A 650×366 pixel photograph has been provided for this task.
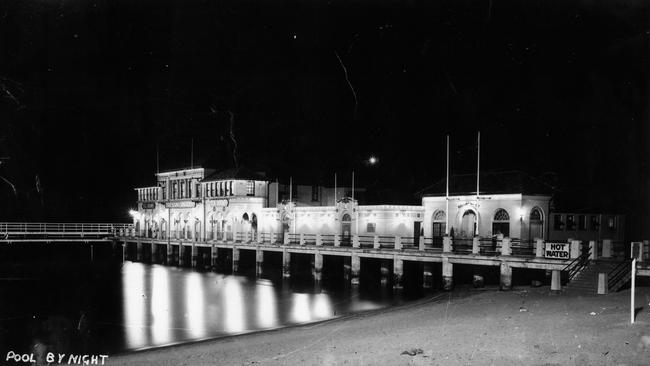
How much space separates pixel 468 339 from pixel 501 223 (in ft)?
70.9

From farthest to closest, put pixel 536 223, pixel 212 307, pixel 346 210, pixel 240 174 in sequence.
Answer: pixel 240 174
pixel 346 210
pixel 536 223
pixel 212 307

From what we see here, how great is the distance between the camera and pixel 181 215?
62.5 m

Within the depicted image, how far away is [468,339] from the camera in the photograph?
49.3 feet

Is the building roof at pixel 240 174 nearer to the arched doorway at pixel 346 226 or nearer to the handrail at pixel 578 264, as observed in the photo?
the arched doorway at pixel 346 226

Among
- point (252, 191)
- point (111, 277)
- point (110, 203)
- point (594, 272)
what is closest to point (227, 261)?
point (252, 191)

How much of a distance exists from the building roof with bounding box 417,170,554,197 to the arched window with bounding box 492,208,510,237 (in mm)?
1358

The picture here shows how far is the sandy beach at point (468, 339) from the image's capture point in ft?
42.5

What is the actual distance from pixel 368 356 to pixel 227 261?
139 feet

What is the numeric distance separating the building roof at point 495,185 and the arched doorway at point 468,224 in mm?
1503

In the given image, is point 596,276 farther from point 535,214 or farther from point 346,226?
point 346,226

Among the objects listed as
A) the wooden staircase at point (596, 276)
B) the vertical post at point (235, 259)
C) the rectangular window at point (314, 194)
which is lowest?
the vertical post at point (235, 259)

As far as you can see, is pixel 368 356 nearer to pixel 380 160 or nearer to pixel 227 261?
pixel 227 261

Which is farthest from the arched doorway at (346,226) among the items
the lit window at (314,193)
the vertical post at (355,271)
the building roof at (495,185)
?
the lit window at (314,193)

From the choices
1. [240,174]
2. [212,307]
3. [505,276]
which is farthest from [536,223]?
[240,174]
